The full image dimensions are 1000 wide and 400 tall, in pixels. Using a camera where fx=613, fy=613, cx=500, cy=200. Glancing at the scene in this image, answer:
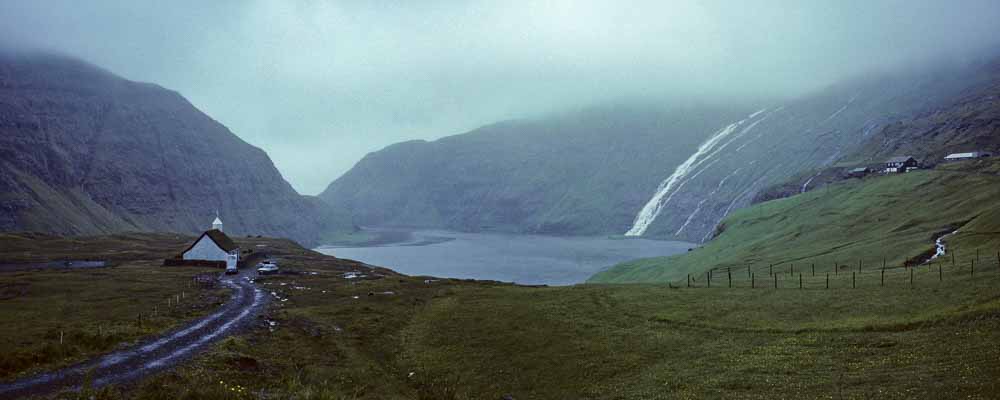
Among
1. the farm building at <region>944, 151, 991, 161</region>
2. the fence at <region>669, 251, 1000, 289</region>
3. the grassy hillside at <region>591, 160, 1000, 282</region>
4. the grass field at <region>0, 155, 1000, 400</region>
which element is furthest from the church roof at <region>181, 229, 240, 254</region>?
the farm building at <region>944, 151, 991, 161</region>

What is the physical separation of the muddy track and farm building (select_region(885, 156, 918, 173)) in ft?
493

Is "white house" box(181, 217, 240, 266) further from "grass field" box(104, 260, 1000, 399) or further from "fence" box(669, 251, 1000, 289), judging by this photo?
"fence" box(669, 251, 1000, 289)

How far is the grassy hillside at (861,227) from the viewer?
67125 mm

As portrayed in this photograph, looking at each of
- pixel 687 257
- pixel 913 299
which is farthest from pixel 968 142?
pixel 913 299

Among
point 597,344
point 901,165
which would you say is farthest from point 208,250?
point 901,165

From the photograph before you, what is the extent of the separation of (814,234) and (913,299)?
62.5 meters

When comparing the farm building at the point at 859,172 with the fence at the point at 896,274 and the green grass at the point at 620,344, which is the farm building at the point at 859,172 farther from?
→ the green grass at the point at 620,344

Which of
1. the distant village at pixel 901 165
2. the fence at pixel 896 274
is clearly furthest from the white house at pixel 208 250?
the distant village at pixel 901 165

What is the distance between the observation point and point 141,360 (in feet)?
93.6

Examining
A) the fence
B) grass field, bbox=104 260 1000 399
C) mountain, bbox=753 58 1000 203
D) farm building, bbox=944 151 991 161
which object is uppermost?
mountain, bbox=753 58 1000 203

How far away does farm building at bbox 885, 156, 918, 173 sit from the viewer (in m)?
143

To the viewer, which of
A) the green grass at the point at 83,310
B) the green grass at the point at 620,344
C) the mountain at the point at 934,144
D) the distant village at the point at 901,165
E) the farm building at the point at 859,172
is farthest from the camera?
the mountain at the point at 934,144

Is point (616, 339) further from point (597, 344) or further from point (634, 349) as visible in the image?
point (634, 349)

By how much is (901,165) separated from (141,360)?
162631 millimetres
